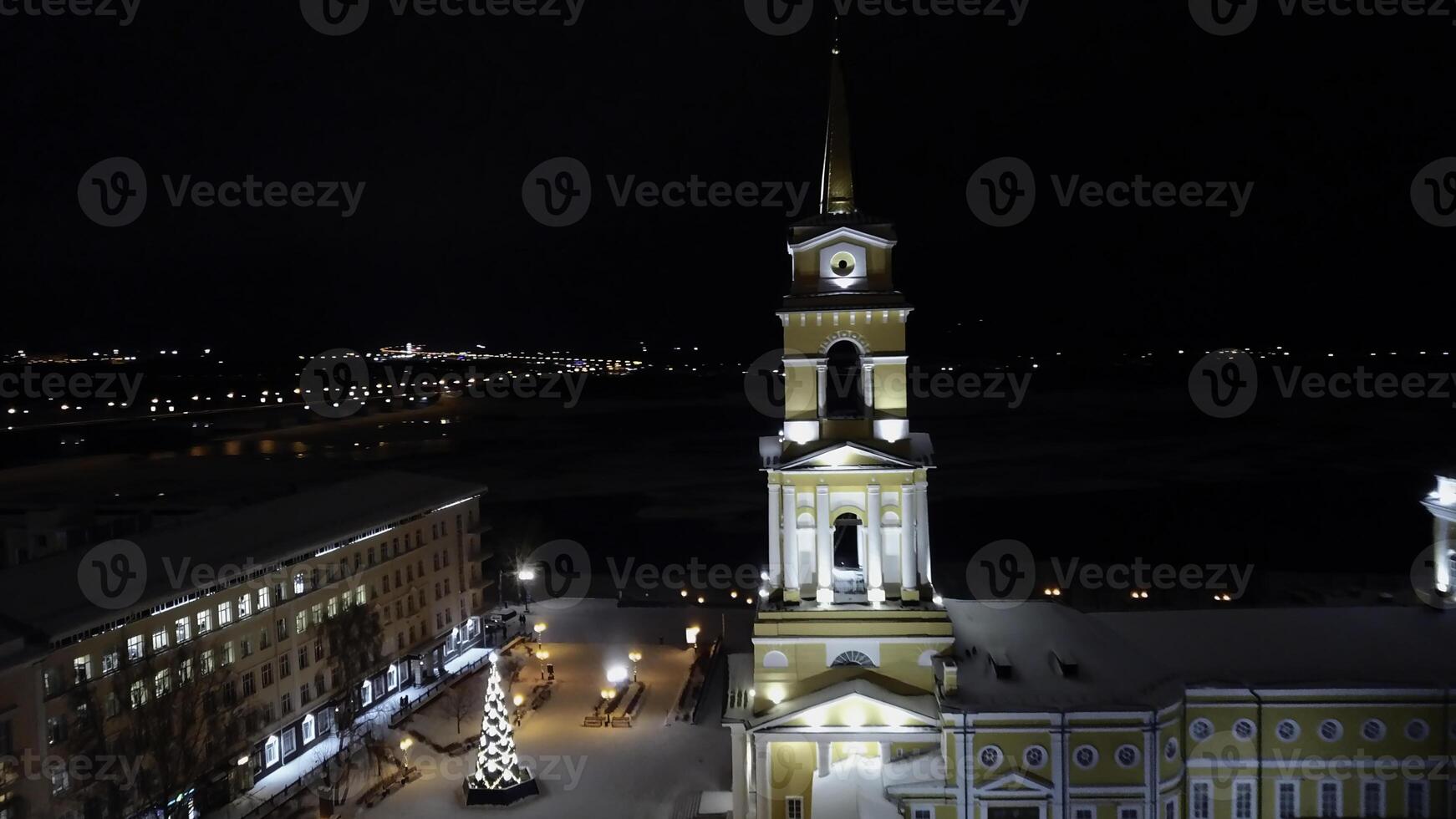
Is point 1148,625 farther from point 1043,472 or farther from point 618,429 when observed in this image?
point 618,429

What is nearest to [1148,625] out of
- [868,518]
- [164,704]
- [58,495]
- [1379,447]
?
[868,518]

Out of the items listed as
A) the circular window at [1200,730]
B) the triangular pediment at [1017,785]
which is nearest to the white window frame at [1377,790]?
the circular window at [1200,730]

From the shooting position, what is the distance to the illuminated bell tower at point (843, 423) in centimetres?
1939

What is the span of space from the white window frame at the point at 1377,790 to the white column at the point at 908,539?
1011 centimetres

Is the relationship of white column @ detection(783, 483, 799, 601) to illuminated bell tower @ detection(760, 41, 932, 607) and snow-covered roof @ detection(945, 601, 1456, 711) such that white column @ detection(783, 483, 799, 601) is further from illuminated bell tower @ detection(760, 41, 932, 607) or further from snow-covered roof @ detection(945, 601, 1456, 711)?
snow-covered roof @ detection(945, 601, 1456, 711)

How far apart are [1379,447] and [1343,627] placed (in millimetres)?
82974

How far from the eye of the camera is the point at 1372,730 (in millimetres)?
18656

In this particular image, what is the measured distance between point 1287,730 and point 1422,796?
323cm

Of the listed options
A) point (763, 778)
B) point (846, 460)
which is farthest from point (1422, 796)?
point (846, 460)

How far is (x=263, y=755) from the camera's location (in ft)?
84.8

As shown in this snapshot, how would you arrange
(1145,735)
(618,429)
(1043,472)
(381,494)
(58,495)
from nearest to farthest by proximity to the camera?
(1145,735), (381,494), (58,495), (1043,472), (618,429)

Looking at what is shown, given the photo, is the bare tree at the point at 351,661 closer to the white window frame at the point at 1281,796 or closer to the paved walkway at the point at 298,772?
the paved walkway at the point at 298,772

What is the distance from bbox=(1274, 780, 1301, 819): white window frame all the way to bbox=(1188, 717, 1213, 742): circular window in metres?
1.82

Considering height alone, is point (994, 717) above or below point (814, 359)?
below
